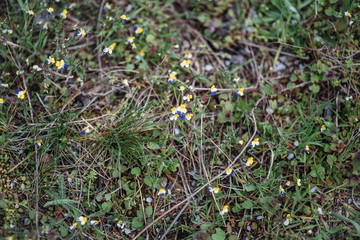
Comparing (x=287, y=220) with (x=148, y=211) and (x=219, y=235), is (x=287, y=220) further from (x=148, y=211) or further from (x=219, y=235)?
(x=148, y=211)

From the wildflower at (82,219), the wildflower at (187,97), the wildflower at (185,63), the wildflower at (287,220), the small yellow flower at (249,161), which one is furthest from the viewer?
the wildflower at (185,63)

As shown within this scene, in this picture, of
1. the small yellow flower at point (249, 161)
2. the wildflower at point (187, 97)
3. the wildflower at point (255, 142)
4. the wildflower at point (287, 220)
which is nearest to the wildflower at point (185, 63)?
the wildflower at point (187, 97)

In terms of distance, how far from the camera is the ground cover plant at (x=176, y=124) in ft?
7.90

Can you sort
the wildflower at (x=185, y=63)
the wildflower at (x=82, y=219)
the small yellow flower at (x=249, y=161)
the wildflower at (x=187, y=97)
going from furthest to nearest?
1. the wildflower at (x=185, y=63)
2. the wildflower at (x=187, y=97)
3. the small yellow flower at (x=249, y=161)
4. the wildflower at (x=82, y=219)

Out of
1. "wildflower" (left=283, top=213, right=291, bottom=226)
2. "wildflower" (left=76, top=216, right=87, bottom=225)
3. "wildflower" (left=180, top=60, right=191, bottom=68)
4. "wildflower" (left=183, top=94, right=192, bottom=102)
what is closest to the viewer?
"wildflower" (left=76, top=216, right=87, bottom=225)

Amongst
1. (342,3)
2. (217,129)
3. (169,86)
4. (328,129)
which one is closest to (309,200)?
(328,129)

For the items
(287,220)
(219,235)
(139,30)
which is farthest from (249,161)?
(139,30)

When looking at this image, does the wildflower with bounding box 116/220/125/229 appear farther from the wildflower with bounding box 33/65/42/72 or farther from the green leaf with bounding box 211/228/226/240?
the wildflower with bounding box 33/65/42/72

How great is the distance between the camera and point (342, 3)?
2.99 m

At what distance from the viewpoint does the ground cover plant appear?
241 centimetres

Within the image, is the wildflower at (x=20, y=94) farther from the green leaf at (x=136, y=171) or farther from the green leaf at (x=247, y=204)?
the green leaf at (x=247, y=204)

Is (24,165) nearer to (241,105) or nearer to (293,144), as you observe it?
(241,105)

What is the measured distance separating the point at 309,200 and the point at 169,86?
1.64 metres

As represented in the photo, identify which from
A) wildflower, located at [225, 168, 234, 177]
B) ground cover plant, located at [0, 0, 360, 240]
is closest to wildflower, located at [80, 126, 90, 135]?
ground cover plant, located at [0, 0, 360, 240]
